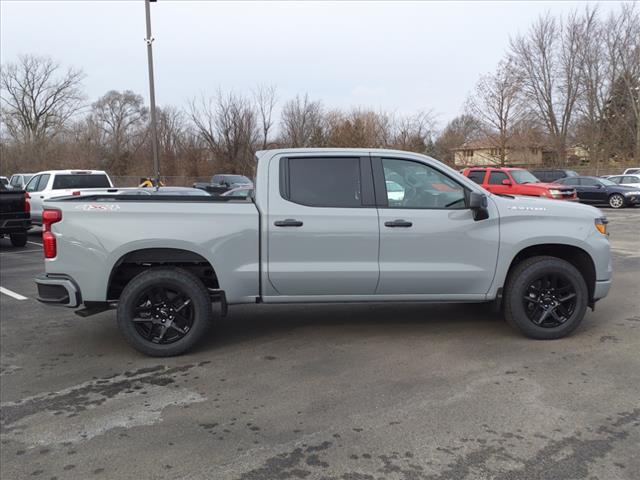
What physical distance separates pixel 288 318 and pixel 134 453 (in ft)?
10.3

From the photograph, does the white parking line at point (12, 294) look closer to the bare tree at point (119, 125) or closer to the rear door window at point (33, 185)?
the rear door window at point (33, 185)

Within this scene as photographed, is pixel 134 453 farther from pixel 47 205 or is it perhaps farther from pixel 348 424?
pixel 47 205

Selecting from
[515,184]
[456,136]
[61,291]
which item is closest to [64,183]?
[61,291]

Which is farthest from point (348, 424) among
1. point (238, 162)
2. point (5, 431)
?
point (238, 162)

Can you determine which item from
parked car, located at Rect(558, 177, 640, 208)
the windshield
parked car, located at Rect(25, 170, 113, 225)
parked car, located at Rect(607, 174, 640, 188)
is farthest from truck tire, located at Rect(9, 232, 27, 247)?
parked car, located at Rect(607, 174, 640, 188)

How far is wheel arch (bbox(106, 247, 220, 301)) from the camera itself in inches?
195

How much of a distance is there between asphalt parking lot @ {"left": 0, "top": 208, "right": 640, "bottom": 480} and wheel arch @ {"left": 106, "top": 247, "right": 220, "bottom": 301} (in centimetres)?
64

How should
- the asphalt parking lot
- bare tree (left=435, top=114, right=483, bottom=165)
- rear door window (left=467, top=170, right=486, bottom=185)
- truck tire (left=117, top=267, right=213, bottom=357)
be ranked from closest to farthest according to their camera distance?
the asphalt parking lot, truck tire (left=117, top=267, right=213, bottom=357), rear door window (left=467, top=170, right=486, bottom=185), bare tree (left=435, top=114, right=483, bottom=165)

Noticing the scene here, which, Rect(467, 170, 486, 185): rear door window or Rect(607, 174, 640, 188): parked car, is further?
Rect(607, 174, 640, 188): parked car

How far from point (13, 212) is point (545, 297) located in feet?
39.0

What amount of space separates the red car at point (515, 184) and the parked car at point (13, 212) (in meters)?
13.4

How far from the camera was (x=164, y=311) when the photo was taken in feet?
16.5

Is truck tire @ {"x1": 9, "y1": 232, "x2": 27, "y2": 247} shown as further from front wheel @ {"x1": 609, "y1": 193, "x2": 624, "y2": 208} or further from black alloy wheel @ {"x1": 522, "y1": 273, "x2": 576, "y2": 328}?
front wheel @ {"x1": 609, "y1": 193, "x2": 624, "y2": 208}

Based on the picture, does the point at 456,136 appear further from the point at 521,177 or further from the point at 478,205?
the point at 478,205
